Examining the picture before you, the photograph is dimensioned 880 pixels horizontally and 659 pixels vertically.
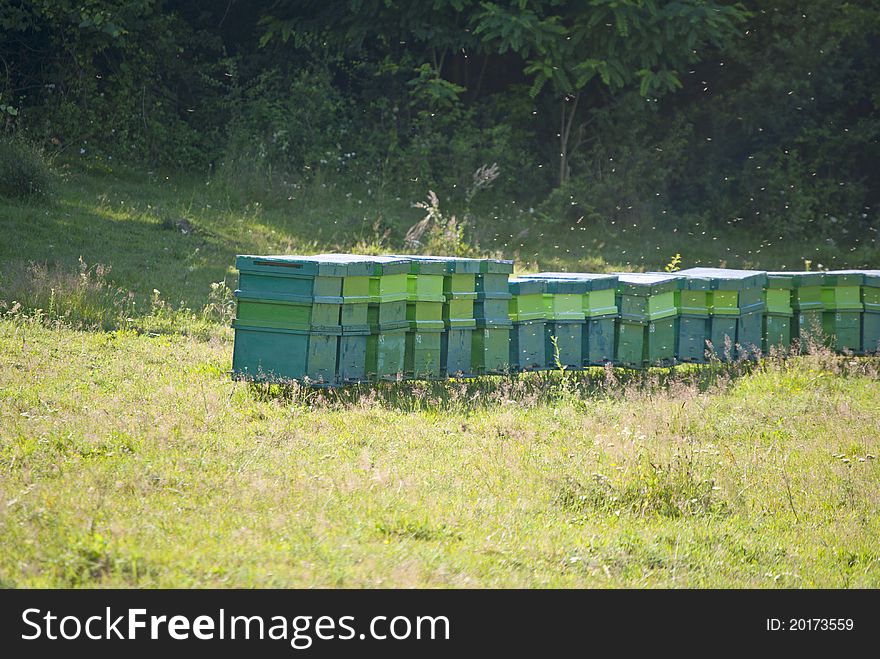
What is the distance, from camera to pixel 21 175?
44.8 ft

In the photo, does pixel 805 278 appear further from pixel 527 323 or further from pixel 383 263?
pixel 383 263

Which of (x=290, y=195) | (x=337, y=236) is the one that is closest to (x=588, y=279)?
(x=337, y=236)

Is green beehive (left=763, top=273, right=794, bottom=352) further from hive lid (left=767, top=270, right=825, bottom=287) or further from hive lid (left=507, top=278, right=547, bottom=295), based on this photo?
hive lid (left=507, top=278, right=547, bottom=295)

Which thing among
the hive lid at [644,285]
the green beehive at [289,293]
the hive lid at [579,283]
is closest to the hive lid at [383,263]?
the green beehive at [289,293]

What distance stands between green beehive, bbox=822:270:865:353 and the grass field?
11.1 inches

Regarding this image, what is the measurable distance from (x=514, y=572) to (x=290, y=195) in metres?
13.6

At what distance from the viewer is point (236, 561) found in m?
4.23

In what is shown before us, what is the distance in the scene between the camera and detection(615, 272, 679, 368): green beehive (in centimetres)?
913

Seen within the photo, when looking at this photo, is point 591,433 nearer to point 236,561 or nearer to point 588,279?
point 588,279

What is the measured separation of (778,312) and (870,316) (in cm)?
103

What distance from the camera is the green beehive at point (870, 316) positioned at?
1042 centimetres

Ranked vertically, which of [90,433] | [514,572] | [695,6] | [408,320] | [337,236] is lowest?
[514,572]

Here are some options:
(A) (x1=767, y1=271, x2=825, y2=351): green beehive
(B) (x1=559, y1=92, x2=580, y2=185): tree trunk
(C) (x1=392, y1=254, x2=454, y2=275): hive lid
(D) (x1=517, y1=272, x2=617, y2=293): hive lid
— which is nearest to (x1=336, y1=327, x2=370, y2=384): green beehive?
(C) (x1=392, y1=254, x2=454, y2=275): hive lid

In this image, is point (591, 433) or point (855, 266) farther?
point (855, 266)
